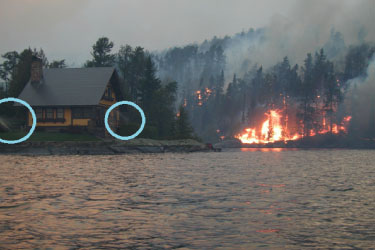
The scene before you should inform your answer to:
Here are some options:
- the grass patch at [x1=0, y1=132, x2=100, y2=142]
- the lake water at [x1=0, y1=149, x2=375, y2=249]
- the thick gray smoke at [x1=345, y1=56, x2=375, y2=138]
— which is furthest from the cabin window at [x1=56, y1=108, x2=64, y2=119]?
the thick gray smoke at [x1=345, y1=56, x2=375, y2=138]

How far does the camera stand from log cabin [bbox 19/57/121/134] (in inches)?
2320

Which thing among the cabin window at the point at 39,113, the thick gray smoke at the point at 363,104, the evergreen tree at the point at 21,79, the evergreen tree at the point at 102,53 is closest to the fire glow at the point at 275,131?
the thick gray smoke at the point at 363,104

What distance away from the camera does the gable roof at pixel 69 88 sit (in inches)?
2330

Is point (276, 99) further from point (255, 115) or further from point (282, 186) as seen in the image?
point (282, 186)

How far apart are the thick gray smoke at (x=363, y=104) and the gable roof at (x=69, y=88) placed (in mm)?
133630

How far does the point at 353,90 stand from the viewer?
18175 cm

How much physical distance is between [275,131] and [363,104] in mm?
39482

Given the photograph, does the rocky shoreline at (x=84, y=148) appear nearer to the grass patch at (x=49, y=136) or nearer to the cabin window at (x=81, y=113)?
the grass patch at (x=49, y=136)

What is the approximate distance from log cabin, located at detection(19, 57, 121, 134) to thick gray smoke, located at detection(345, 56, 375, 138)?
5265 inches

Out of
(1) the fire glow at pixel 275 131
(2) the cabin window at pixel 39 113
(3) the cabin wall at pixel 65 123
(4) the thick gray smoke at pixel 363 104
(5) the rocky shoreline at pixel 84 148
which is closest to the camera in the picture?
(5) the rocky shoreline at pixel 84 148

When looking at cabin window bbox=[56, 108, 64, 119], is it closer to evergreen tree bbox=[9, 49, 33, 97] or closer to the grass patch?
the grass patch

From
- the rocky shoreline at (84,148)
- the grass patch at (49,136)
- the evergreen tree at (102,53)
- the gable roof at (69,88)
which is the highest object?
the evergreen tree at (102,53)

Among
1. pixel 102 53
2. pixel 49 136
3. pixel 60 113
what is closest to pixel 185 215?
pixel 49 136

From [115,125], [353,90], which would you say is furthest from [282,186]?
[353,90]
